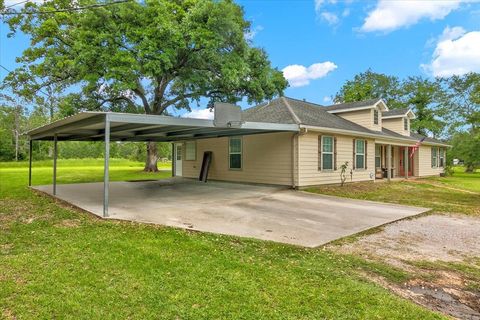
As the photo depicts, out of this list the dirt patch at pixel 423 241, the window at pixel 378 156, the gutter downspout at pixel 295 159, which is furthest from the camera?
the window at pixel 378 156

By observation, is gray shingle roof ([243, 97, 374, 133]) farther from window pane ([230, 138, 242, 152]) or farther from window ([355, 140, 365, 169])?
window pane ([230, 138, 242, 152])

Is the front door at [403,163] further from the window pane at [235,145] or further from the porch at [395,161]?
the window pane at [235,145]

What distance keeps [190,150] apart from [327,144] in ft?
24.0

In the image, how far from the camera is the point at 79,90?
19203 mm

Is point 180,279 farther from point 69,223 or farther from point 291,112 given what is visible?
point 291,112

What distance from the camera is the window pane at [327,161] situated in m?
12.2

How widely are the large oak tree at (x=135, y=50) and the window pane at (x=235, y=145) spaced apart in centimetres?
375

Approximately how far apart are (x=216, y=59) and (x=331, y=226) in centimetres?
1219

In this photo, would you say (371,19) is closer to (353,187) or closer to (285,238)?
(353,187)

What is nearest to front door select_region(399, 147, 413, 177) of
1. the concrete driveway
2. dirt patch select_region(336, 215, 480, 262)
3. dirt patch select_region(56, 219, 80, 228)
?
the concrete driveway

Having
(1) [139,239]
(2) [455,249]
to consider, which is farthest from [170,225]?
(2) [455,249]

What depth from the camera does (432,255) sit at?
450 centimetres

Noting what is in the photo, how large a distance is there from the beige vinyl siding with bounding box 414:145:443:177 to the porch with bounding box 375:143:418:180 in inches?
9.3

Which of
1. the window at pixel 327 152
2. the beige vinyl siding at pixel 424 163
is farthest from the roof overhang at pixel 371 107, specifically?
the beige vinyl siding at pixel 424 163
